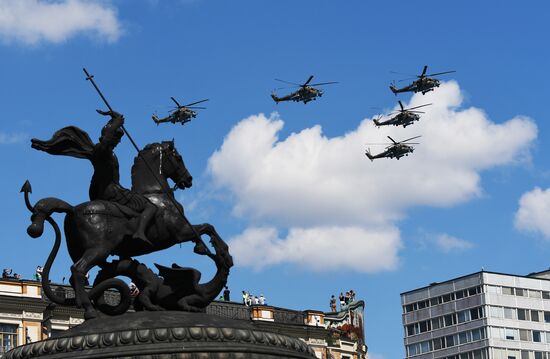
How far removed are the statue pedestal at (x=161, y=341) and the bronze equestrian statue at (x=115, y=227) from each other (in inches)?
35.7

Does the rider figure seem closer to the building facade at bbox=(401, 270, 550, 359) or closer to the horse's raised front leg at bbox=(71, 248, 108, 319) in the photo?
the horse's raised front leg at bbox=(71, 248, 108, 319)

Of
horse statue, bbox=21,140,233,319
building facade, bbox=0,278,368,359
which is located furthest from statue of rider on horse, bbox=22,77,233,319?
building facade, bbox=0,278,368,359

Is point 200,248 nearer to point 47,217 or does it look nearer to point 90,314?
point 90,314

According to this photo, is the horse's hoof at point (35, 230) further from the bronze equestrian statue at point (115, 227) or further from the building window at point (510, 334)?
the building window at point (510, 334)

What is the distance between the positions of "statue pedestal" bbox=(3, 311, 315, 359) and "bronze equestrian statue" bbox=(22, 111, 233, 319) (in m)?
0.91

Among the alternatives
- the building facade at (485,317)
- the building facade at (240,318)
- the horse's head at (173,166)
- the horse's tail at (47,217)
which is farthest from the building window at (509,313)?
the horse's tail at (47,217)

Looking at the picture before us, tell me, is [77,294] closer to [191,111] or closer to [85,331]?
[85,331]

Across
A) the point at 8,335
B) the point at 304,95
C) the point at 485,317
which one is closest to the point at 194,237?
the point at 8,335

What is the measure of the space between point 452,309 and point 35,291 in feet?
275

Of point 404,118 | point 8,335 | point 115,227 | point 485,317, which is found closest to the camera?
point 115,227

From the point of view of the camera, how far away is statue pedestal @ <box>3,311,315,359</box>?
44.3 ft

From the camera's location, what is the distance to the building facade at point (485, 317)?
14850 cm

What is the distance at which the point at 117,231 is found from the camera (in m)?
15.3

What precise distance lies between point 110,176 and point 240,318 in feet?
199
